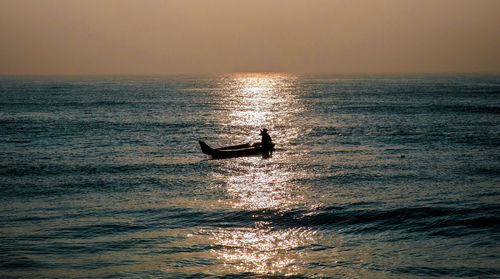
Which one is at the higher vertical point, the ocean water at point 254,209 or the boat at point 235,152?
the boat at point 235,152

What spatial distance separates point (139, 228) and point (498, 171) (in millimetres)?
21411

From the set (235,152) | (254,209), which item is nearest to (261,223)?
(254,209)

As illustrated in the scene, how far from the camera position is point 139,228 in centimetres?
2130

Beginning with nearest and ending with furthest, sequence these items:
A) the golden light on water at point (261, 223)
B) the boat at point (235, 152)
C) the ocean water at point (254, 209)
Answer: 1. the ocean water at point (254, 209)
2. the golden light on water at point (261, 223)
3. the boat at point (235, 152)

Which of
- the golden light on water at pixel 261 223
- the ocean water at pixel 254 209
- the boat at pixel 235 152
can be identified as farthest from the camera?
→ the boat at pixel 235 152

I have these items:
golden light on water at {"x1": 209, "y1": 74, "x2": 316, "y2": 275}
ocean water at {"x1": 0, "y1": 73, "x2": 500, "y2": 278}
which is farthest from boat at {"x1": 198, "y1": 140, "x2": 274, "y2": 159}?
ocean water at {"x1": 0, "y1": 73, "x2": 500, "y2": 278}

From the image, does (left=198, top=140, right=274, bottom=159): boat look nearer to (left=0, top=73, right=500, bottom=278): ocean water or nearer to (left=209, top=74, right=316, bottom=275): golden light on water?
(left=209, top=74, right=316, bottom=275): golden light on water

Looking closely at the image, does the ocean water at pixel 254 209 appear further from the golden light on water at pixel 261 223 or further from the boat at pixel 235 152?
the boat at pixel 235 152

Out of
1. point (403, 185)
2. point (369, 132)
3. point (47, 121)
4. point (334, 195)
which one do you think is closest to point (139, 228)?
point (334, 195)

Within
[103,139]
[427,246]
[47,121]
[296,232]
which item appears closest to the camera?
[427,246]

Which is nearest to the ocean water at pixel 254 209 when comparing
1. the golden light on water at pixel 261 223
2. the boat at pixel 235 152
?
the golden light on water at pixel 261 223

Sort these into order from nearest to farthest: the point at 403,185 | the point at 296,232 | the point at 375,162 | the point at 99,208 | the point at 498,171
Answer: the point at 296,232 < the point at 99,208 < the point at 403,185 < the point at 498,171 < the point at 375,162

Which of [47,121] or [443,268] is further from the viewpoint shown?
[47,121]

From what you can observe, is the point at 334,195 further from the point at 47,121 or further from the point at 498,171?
the point at 47,121
